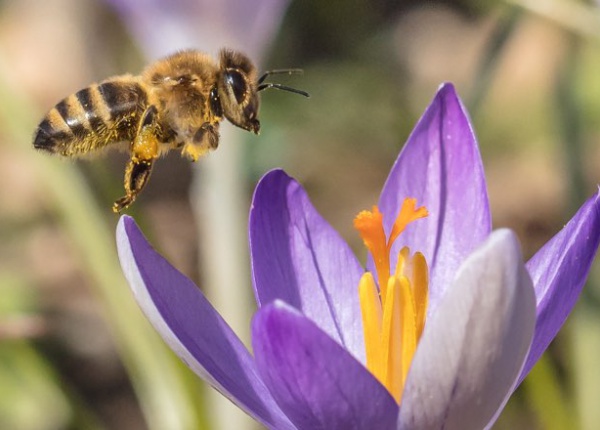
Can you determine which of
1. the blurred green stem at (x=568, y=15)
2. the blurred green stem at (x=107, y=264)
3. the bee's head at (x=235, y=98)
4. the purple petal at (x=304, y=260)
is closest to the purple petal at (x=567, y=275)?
the purple petal at (x=304, y=260)

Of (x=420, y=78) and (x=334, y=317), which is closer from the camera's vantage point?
(x=334, y=317)

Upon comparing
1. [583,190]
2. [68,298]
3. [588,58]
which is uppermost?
[588,58]

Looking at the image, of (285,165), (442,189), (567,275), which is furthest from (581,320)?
(285,165)

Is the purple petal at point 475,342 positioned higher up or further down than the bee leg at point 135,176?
higher up

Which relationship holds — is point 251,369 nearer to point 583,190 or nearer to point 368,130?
point 583,190

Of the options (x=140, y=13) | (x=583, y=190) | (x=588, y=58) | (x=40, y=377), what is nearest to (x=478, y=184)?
(x=583, y=190)

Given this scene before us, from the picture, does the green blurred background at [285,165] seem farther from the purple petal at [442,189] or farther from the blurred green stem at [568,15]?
the purple petal at [442,189]

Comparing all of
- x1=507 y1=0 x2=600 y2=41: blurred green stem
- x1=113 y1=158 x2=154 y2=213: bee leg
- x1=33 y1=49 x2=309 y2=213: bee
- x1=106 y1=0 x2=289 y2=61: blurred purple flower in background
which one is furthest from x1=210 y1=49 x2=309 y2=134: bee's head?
x1=106 y1=0 x2=289 y2=61: blurred purple flower in background
